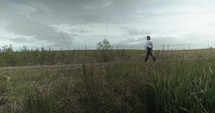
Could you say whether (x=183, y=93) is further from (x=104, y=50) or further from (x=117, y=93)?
(x=104, y=50)

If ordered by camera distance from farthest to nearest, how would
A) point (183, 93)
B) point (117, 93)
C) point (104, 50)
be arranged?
point (104, 50)
point (117, 93)
point (183, 93)

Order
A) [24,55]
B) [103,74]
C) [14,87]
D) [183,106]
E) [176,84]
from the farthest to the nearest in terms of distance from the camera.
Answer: [24,55], [14,87], [103,74], [176,84], [183,106]

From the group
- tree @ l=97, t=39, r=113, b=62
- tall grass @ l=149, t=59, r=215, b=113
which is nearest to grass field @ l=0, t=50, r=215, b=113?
tall grass @ l=149, t=59, r=215, b=113

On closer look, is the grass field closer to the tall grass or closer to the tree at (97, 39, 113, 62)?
the tall grass

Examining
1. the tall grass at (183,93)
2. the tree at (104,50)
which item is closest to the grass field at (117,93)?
the tall grass at (183,93)

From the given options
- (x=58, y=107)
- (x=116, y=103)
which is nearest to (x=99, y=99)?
(x=116, y=103)

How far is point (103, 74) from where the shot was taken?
28.4ft

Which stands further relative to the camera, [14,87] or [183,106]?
[14,87]

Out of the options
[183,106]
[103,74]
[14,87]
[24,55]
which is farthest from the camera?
[24,55]

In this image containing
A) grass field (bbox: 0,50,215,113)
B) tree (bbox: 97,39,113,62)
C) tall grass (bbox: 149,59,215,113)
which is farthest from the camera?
tree (bbox: 97,39,113,62)

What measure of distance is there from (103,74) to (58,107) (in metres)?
1.56

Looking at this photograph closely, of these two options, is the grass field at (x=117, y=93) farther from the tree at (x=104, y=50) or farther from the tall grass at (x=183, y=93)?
the tree at (x=104, y=50)

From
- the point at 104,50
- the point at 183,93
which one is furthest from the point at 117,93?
the point at 104,50

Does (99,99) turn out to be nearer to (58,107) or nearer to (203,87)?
(58,107)
